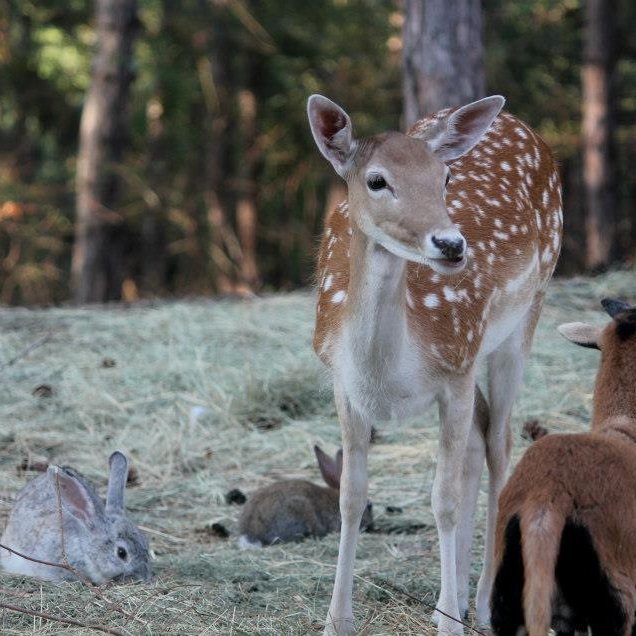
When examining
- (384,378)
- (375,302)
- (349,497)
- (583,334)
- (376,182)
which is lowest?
(349,497)

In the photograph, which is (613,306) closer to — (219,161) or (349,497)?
(349,497)

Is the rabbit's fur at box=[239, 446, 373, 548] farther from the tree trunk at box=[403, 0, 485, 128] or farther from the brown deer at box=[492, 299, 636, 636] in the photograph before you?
the tree trunk at box=[403, 0, 485, 128]

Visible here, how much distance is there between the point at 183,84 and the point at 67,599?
16588 millimetres

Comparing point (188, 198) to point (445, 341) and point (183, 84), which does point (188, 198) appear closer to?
point (183, 84)

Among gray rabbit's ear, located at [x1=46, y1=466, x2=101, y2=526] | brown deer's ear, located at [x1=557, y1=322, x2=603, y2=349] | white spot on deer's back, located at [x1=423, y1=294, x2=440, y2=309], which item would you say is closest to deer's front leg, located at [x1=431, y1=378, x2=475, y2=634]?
white spot on deer's back, located at [x1=423, y1=294, x2=440, y2=309]

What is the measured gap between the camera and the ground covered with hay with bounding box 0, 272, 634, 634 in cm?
474

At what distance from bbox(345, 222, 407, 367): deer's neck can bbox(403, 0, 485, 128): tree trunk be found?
4.55 meters

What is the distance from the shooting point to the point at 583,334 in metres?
4.68

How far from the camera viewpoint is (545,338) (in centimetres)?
902

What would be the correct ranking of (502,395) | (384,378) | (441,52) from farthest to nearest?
(441,52), (502,395), (384,378)

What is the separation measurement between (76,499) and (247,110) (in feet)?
52.5

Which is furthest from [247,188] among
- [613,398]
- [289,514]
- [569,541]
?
[569,541]

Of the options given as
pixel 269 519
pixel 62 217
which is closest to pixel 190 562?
pixel 269 519

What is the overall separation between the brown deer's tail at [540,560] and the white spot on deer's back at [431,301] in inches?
53.9
